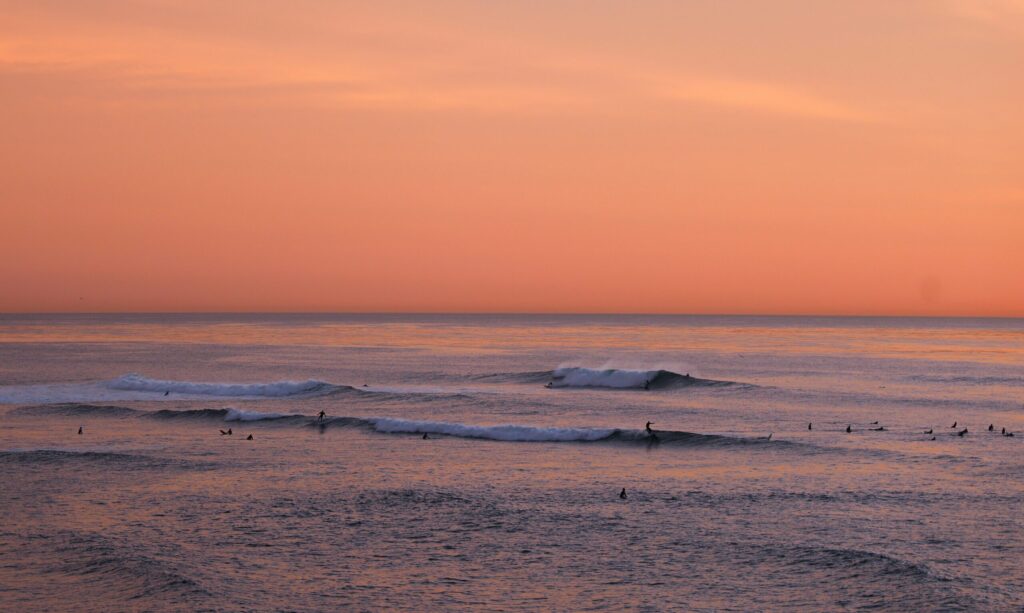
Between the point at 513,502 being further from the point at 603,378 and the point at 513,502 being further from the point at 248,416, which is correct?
the point at 603,378

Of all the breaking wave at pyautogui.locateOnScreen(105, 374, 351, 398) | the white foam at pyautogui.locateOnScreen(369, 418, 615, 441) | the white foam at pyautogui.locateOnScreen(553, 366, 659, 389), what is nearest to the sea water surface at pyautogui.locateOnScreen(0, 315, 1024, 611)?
the white foam at pyautogui.locateOnScreen(369, 418, 615, 441)

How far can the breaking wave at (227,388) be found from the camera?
65.3 metres

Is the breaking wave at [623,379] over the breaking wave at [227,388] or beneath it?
over

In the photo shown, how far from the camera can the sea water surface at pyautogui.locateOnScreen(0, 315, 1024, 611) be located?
1955cm

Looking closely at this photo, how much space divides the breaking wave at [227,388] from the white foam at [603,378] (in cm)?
1742

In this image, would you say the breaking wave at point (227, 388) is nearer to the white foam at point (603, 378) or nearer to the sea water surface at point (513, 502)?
the sea water surface at point (513, 502)

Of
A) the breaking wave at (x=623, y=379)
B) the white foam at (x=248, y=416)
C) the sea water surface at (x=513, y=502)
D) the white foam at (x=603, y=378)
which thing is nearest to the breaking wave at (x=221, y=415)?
the white foam at (x=248, y=416)

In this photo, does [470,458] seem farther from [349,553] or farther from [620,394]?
[620,394]

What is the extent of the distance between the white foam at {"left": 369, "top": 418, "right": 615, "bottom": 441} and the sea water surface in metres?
0.14

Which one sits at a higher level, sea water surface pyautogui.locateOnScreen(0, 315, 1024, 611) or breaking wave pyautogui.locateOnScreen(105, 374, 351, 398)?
sea water surface pyautogui.locateOnScreen(0, 315, 1024, 611)

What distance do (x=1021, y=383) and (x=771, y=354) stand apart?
4362 centimetres

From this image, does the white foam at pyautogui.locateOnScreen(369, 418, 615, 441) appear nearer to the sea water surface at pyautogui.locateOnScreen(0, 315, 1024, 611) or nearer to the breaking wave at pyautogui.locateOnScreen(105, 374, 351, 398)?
A: the sea water surface at pyautogui.locateOnScreen(0, 315, 1024, 611)

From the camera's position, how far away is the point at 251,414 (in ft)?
163

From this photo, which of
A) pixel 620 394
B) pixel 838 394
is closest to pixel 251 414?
pixel 620 394
